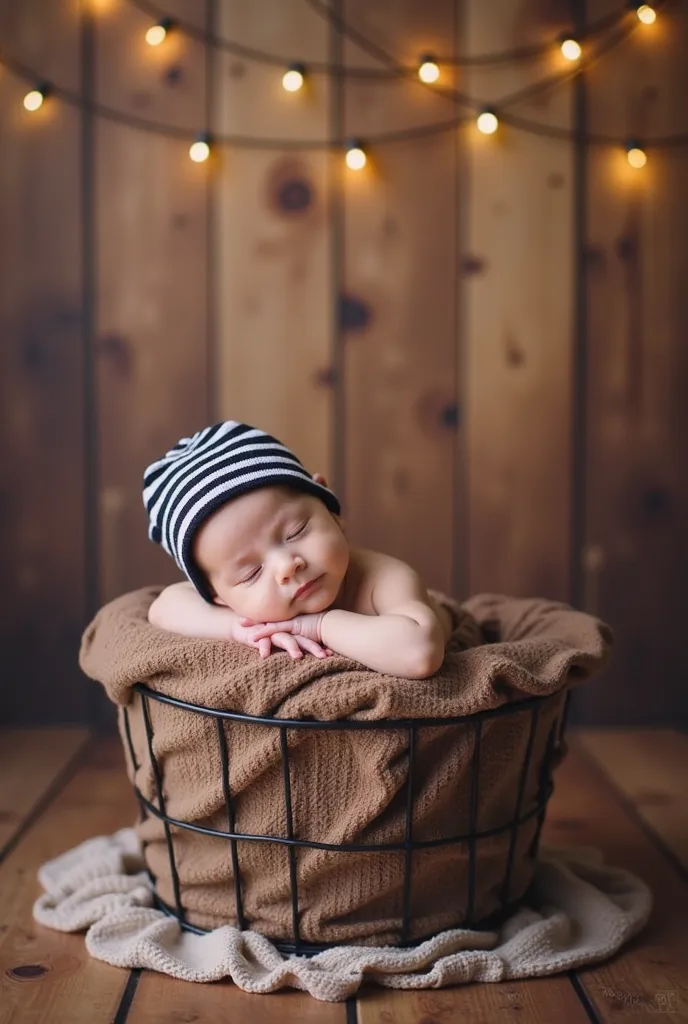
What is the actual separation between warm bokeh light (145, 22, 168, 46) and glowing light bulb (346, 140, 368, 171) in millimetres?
314

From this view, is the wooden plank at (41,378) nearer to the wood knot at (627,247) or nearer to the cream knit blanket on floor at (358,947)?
the cream knit blanket on floor at (358,947)

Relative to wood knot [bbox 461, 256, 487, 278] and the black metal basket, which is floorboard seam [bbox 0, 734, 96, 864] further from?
wood knot [bbox 461, 256, 487, 278]

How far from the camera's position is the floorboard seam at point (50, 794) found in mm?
1283

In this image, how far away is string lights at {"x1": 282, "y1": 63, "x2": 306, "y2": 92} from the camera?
5.47 feet

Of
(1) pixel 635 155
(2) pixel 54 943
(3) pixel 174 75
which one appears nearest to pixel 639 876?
(2) pixel 54 943

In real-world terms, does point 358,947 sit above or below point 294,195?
below

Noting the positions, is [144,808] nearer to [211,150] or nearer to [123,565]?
[123,565]

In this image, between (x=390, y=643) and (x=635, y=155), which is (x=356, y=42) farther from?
(x=390, y=643)

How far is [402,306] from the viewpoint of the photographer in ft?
5.70

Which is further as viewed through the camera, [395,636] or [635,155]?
[635,155]

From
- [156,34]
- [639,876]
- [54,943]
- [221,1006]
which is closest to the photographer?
[221,1006]

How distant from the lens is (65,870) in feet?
3.89

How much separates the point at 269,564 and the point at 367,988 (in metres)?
0.37

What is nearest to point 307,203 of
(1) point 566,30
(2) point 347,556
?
(1) point 566,30
